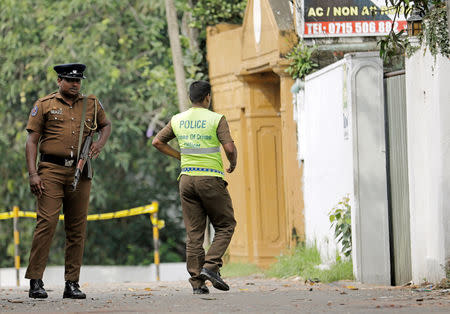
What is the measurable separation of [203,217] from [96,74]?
13337 mm

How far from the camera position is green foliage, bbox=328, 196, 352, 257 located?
40.2 feet

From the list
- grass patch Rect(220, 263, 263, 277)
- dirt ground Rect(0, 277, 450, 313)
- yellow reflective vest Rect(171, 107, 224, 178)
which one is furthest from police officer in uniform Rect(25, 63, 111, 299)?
grass patch Rect(220, 263, 263, 277)

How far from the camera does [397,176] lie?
11078 millimetres

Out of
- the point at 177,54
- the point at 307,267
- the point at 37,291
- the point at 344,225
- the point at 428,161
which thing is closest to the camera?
the point at 37,291

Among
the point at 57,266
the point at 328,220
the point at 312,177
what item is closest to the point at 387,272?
the point at 328,220

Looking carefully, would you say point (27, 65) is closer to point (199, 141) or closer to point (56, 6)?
point (56, 6)

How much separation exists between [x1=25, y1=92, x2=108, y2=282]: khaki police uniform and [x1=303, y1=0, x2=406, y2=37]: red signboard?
18.4 ft

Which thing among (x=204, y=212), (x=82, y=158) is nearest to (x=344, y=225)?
(x=204, y=212)

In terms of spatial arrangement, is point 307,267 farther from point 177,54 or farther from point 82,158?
point 177,54

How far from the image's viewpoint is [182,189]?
9992 mm

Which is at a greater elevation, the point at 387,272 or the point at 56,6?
the point at 56,6

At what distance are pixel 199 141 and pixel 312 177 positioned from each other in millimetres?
4865

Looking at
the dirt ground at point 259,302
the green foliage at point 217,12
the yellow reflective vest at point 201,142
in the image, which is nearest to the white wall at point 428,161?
the dirt ground at point 259,302

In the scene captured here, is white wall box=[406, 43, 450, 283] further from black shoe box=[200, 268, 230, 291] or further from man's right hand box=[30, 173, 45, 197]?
man's right hand box=[30, 173, 45, 197]
